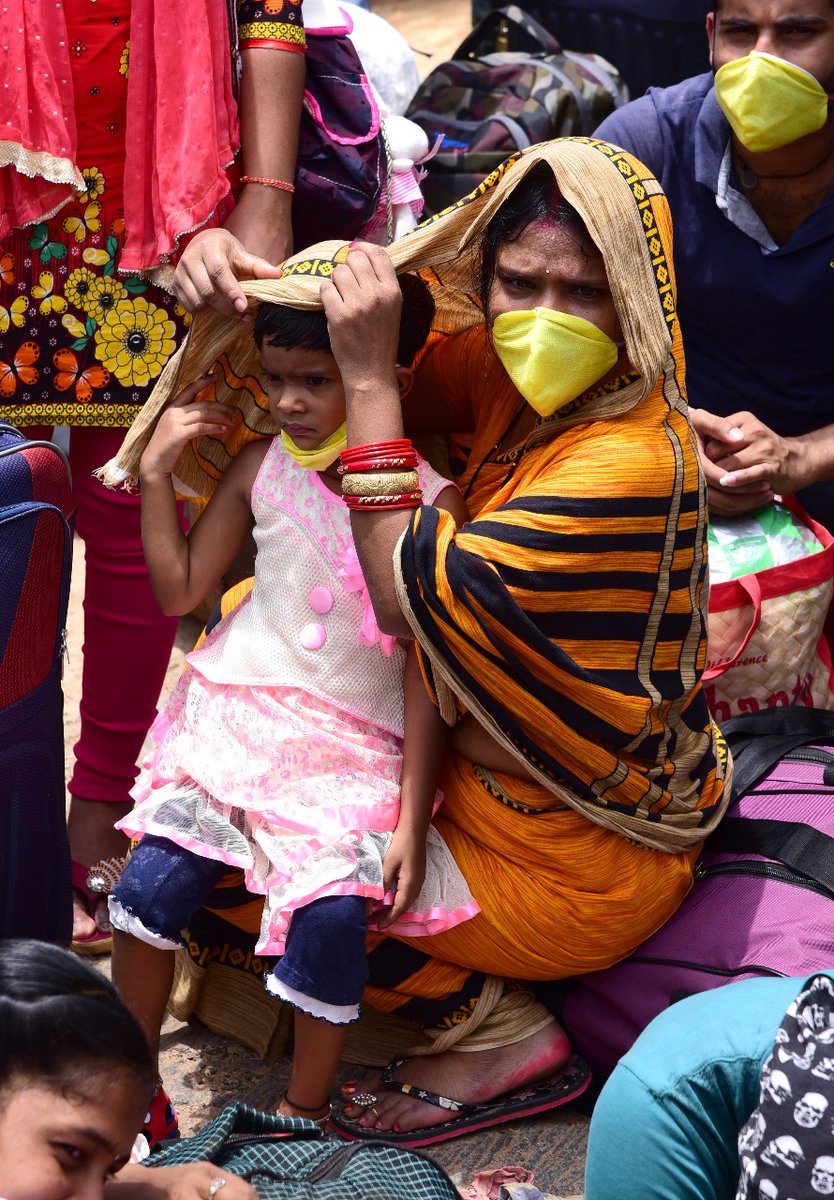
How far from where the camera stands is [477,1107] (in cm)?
265

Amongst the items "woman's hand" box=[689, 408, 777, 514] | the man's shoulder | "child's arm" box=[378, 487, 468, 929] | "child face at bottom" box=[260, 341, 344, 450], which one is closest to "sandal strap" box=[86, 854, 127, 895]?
"child's arm" box=[378, 487, 468, 929]

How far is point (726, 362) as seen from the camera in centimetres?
357

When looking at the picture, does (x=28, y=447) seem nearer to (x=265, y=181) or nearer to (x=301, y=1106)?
(x=265, y=181)

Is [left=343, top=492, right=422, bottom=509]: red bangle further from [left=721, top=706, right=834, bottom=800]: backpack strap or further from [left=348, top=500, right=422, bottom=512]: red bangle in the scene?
[left=721, top=706, right=834, bottom=800]: backpack strap

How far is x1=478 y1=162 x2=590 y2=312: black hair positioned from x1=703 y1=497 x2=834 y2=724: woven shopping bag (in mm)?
1004

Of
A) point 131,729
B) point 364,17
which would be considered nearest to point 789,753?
point 131,729

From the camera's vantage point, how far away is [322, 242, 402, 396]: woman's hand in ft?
7.64

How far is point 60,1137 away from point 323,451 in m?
1.24

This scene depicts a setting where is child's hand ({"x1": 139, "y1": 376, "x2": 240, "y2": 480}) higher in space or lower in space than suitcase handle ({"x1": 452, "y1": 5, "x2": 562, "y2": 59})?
lower

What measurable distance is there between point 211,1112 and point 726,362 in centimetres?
200

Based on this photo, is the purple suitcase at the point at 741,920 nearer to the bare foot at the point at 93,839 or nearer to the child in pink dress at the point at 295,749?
the child in pink dress at the point at 295,749

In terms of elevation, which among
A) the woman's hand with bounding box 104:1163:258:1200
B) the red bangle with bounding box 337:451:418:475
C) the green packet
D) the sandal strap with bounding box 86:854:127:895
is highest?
the red bangle with bounding box 337:451:418:475

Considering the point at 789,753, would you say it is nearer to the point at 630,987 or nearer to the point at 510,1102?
the point at 630,987

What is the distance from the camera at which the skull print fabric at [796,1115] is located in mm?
1712
